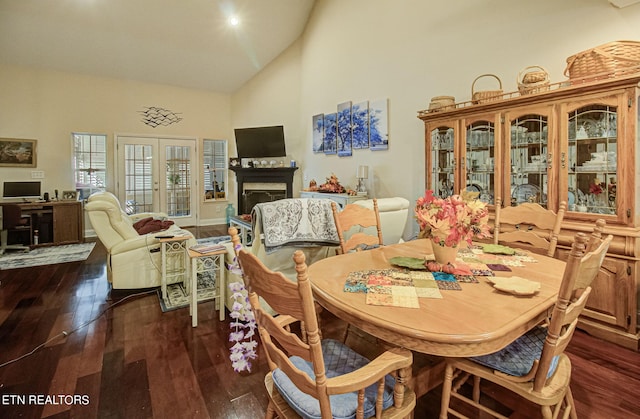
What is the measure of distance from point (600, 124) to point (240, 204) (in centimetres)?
621

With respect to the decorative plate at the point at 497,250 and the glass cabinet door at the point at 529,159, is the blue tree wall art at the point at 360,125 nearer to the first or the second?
the glass cabinet door at the point at 529,159

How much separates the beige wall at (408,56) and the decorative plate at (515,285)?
2.56 m

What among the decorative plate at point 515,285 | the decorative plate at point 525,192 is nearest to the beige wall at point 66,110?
the decorative plate at point 525,192

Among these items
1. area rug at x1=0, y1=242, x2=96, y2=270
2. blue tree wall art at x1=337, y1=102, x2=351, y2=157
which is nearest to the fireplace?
blue tree wall art at x1=337, y1=102, x2=351, y2=157

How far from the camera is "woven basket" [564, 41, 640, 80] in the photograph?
2357 millimetres

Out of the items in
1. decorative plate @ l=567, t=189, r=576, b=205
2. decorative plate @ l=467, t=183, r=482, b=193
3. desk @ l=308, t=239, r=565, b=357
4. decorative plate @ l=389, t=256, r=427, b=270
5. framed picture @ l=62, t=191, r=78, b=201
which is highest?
framed picture @ l=62, t=191, r=78, b=201

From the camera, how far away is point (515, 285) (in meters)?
1.41

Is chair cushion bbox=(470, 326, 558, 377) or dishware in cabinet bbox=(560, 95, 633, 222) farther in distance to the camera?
dishware in cabinet bbox=(560, 95, 633, 222)

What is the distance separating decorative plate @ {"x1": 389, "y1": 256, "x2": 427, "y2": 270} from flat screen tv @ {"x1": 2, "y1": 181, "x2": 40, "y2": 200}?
6.77m

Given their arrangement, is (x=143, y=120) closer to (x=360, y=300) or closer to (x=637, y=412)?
(x=360, y=300)

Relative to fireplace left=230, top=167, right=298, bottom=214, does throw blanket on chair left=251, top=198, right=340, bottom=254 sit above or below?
below

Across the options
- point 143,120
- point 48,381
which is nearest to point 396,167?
point 48,381

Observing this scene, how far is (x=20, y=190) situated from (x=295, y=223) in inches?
231

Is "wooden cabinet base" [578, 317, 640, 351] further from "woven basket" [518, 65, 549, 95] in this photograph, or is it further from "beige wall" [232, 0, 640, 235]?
"beige wall" [232, 0, 640, 235]
